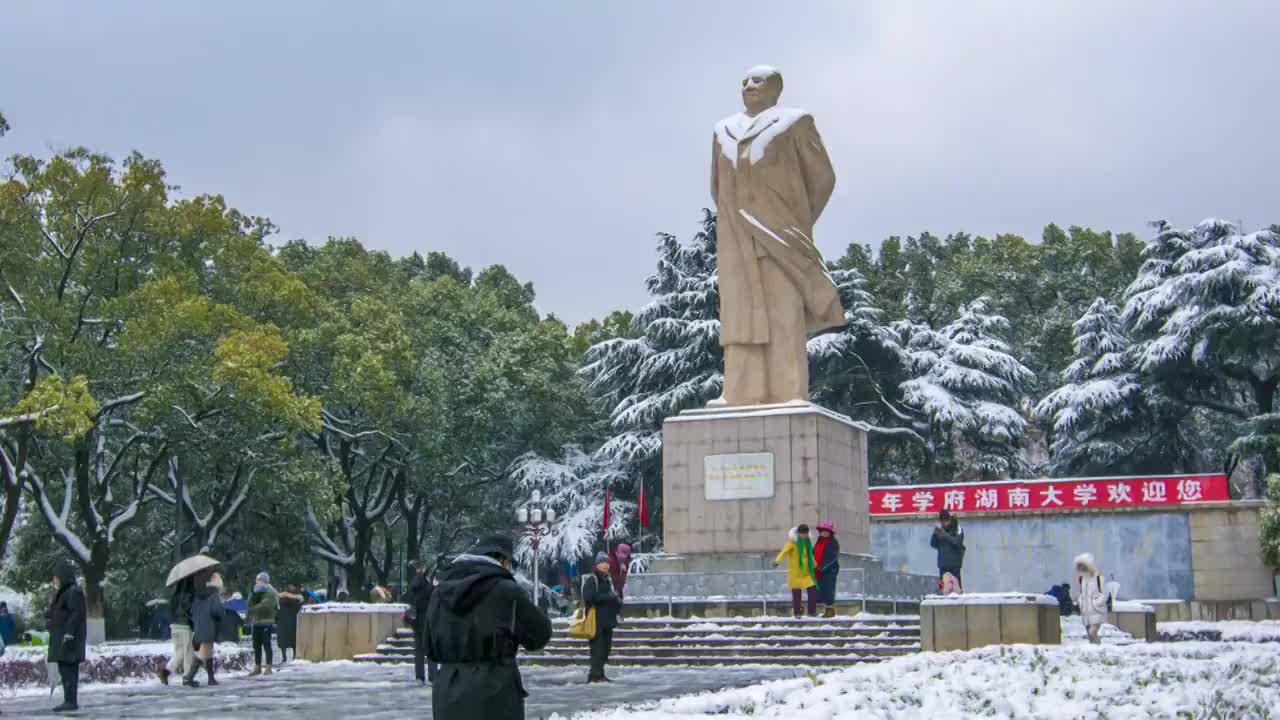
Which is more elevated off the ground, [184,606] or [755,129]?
[755,129]

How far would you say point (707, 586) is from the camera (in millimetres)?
20906

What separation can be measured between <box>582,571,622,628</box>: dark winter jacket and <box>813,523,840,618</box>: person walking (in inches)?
197

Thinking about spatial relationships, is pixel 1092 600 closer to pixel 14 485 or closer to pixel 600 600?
pixel 600 600

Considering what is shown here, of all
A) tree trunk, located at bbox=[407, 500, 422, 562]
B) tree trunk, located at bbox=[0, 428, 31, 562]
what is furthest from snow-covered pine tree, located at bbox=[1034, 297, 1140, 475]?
→ tree trunk, located at bbox=[0, 428, 31, 562]

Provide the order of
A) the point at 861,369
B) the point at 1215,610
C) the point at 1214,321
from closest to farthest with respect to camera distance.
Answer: the point at 1215,610 → the point at 1214,321 → the point at 861,369

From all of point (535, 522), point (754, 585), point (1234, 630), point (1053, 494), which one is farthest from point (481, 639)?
point (1053, 494)

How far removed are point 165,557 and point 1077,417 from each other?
2403 cm

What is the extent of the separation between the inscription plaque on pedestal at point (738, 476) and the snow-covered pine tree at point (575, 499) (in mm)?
14637

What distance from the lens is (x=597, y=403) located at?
42562mm

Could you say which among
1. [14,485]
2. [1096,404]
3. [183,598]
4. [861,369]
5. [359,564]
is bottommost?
[183,598]

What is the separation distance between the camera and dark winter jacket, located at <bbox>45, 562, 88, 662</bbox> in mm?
12867

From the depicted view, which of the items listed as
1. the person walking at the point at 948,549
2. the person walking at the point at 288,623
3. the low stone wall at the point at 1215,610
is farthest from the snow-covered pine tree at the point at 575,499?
the person walking at the point at 948,549

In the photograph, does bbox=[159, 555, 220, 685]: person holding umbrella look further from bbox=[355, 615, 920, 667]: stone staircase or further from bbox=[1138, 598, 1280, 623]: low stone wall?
bbox=[1138, 598, 1280, 623]: low stone wall

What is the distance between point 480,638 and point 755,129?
17349mm
